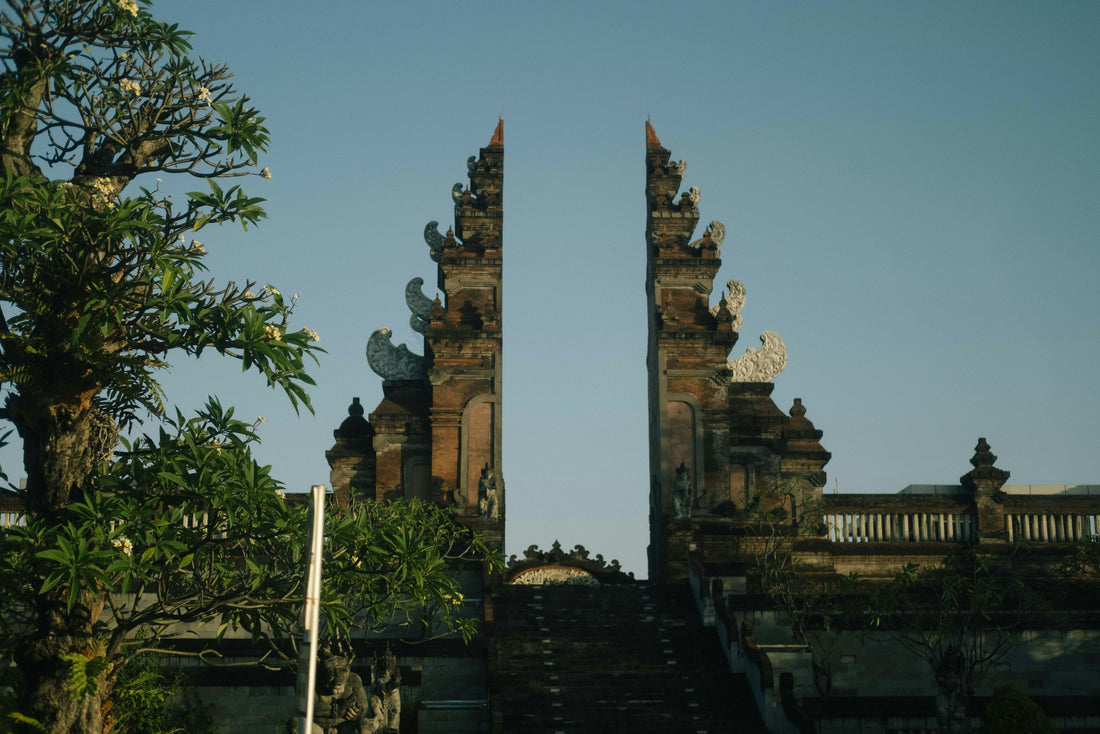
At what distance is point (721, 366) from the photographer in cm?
4081

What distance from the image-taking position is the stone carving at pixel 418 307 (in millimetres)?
42469

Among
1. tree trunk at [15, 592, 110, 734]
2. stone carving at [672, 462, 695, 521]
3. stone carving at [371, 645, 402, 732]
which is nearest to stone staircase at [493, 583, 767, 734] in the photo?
stone carving at [672, 462, 695, 521]

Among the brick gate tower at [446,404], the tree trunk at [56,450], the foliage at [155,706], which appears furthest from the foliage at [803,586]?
the tree trunk at [56,450]

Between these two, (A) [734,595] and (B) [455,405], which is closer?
(A) [734,595]

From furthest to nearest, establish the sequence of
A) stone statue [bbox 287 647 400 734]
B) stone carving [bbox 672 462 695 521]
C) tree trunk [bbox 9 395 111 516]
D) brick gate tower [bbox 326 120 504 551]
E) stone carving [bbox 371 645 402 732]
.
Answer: brick gate tower [bbox 326 120 504 551] → stone carving [bbox 672 462 695 521] → stone carving [bbox 371 645 402 732] → stone statue [bbox 287 647 400 734] → tree trunk [bbox 9 395 111 516]

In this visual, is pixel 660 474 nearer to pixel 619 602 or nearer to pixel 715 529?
pixel 715 529

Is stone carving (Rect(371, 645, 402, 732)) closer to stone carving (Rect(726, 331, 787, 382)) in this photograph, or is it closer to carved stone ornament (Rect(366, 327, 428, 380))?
carved stone ornament (Rect(366, 327, 428, 380))

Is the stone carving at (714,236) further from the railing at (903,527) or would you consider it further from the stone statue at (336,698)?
the stone statue at (336,698)

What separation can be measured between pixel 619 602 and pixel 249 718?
34.2 feet

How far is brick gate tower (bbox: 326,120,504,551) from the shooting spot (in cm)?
3938

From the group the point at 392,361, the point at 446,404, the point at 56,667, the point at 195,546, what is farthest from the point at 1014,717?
the point at 392,361

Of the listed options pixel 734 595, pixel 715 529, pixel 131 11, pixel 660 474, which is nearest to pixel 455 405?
pixel 660 474

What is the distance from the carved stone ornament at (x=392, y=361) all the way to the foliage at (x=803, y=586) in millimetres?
11170

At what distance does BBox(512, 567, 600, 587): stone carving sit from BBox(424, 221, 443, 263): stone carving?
11.8 m
